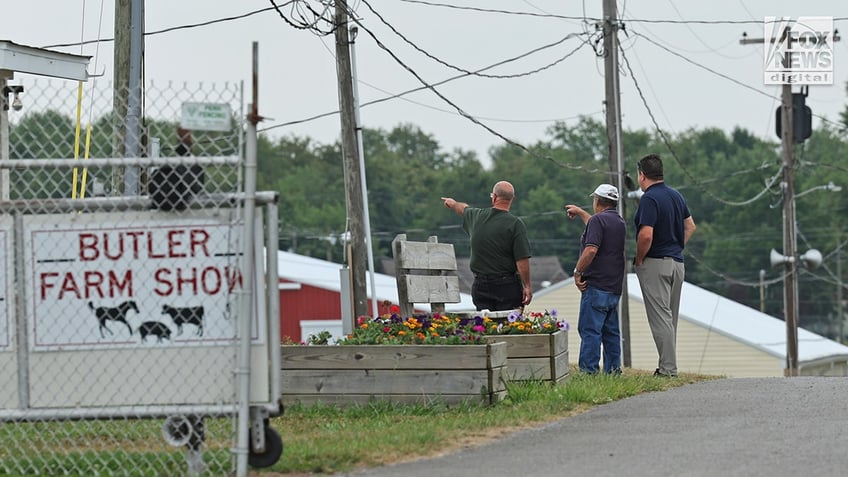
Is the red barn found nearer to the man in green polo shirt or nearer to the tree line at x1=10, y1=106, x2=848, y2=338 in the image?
the man in green polo shirt

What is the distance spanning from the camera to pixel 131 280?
7.51 metres

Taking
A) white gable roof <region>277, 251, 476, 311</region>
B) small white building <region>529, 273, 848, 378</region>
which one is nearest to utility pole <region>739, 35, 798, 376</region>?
small white building <region>529, 273, 848, 378</region>

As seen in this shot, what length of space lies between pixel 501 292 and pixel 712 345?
32846 millimetres

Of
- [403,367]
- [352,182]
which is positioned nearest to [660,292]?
[403,367]

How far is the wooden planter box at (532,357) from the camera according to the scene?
11.1 m

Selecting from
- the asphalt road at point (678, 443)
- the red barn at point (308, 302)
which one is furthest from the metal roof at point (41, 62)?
the red barn at point (308, 302)

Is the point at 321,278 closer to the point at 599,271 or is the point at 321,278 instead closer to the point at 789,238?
the point at 789,238

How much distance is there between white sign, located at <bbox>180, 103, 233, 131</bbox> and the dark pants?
5765 mm

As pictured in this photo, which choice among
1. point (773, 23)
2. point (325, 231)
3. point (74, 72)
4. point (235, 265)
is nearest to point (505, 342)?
point (235, 265)

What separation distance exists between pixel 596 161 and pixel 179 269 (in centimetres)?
9007

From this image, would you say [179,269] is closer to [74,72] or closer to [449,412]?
[449,412]

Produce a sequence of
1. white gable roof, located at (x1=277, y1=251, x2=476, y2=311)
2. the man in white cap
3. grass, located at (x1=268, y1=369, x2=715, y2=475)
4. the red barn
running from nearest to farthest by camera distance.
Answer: grass, located at (x1=268, y1=369, x2=715, y2=475)
the man in white cap
white gable roof, located at (x1=277, y1=251, x2=476, y2=311)
the red barn

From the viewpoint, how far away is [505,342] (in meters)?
10.7

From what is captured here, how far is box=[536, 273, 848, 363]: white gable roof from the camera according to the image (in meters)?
43.4
